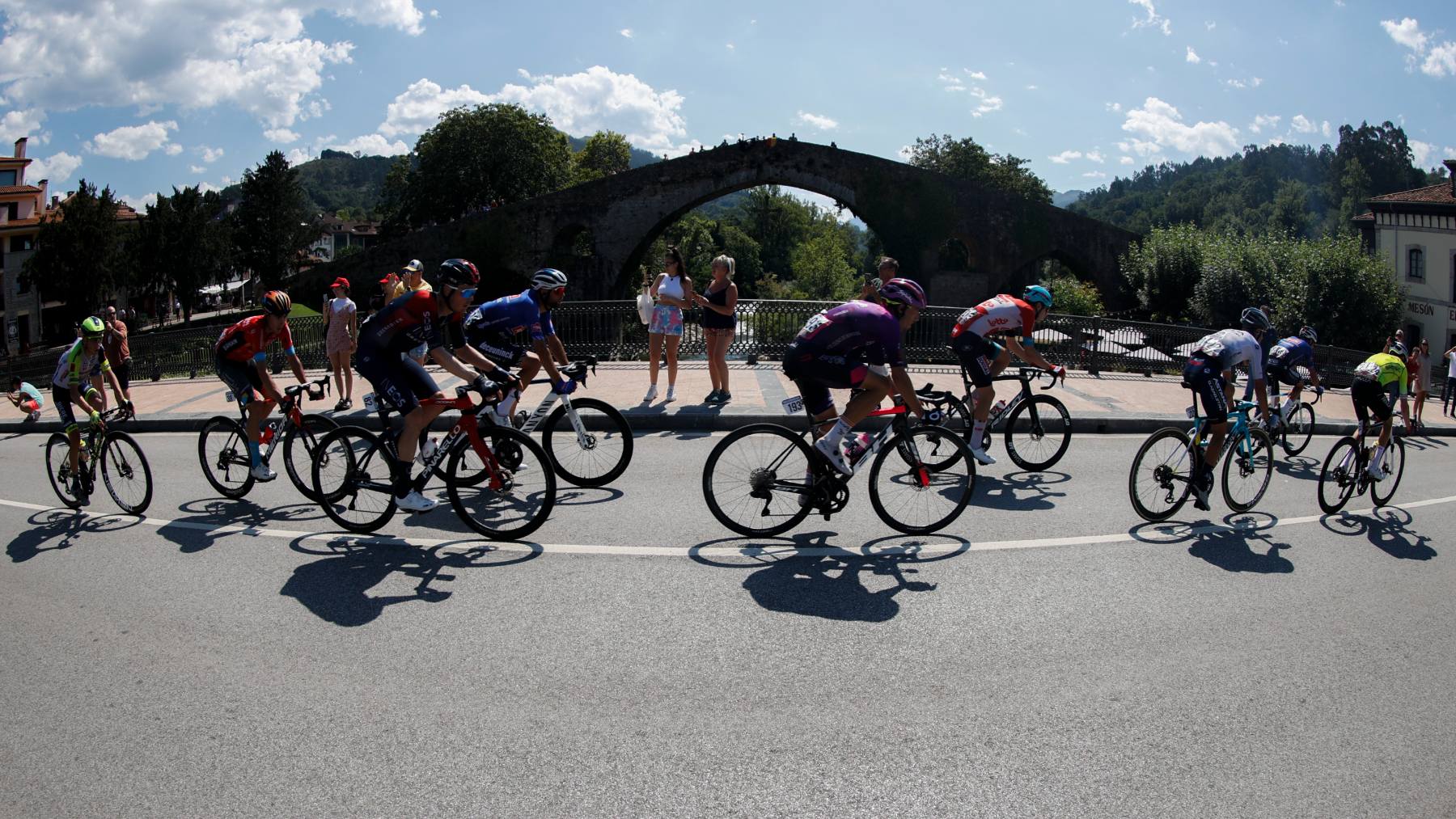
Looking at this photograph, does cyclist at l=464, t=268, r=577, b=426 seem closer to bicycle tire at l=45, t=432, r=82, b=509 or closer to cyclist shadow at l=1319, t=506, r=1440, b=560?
bicycle tire at l=45, t=432, r=82, b=509

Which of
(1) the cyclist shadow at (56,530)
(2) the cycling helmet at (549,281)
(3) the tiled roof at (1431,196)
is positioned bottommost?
(1) the cyclist shadow at (56,530)

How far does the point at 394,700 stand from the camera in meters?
4.83

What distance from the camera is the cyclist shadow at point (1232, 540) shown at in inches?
280

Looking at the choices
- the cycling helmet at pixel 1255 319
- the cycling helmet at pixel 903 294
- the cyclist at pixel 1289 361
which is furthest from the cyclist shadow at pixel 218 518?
the cyclist at pixel 1289 361

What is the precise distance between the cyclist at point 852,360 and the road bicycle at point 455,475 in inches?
76.6

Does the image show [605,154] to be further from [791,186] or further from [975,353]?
[975,353]

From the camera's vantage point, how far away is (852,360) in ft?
23.8

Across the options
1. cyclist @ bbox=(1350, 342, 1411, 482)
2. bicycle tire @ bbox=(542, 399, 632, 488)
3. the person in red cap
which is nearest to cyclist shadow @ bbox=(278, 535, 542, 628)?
bicycle tire @ bbox=(542, 399, 632, 488)

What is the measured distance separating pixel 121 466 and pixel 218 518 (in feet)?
3.52

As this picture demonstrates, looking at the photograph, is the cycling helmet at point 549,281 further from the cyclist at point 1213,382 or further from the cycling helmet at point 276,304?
the cyclist at point 1213,382

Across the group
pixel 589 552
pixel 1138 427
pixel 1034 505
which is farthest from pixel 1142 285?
pixel 589 552

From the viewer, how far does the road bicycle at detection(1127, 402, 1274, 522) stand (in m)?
8.05

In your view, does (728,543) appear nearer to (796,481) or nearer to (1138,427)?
(796,481)

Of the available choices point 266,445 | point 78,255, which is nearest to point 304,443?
point 266,445
